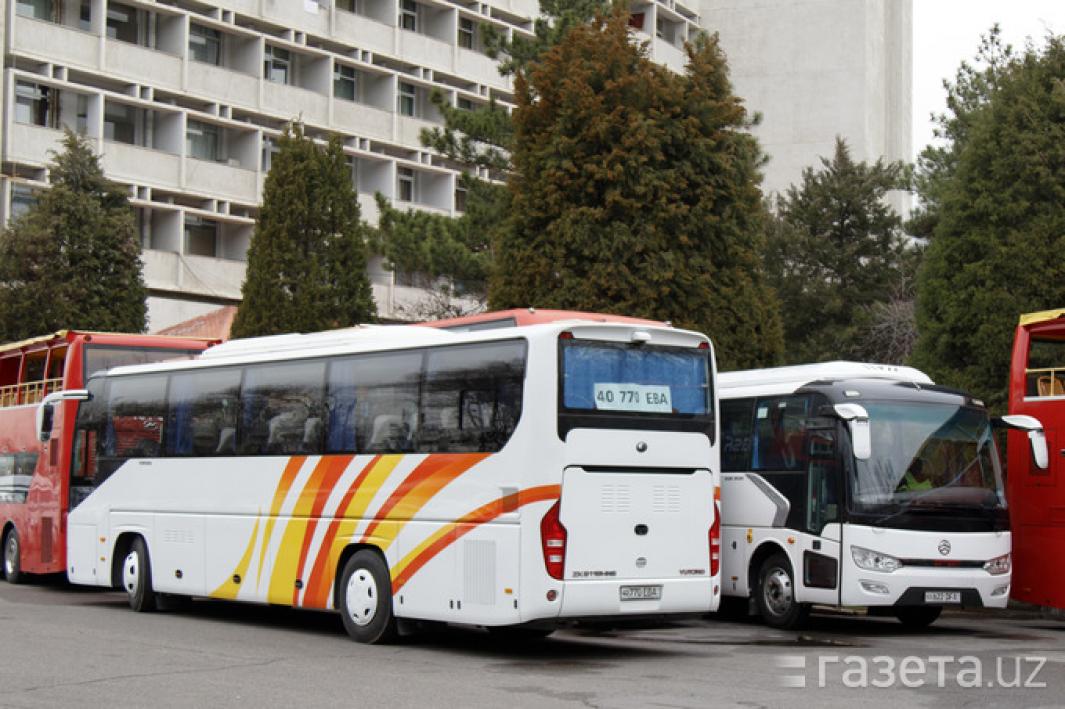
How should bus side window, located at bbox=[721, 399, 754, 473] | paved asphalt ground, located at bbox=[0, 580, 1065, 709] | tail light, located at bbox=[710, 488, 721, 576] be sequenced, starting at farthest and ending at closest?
bus side window, located at bbox=[721, 399, 754, 473] → tail light, located at bbox=[710, 488, 721, 576] → paved asphalt ground, located at bbox=[0, 580, 1065, 709]

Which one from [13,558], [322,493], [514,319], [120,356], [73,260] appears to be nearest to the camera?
[322,493]

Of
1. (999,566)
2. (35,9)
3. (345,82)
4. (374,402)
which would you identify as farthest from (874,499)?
(345,82)

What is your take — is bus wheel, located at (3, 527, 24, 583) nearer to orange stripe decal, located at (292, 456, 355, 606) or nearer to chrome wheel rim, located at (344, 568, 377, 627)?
orange stripe decal, located at (292, 456, 355, 606)

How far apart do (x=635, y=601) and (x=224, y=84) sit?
3574 centimetres

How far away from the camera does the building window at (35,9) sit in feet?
141

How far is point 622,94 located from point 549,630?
14.0 metres

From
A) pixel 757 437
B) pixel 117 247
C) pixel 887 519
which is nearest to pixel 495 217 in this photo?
pixel 117 247

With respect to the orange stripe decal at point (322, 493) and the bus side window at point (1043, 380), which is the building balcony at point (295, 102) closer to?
the bus side window at point (1043, 380)

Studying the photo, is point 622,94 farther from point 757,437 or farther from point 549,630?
point 549,630

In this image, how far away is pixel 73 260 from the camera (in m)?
35.5

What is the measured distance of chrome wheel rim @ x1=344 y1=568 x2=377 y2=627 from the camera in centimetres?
1577

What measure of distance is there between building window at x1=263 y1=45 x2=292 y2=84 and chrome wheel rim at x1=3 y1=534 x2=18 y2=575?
85.9 feet

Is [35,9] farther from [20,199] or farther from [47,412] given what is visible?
[47,412]

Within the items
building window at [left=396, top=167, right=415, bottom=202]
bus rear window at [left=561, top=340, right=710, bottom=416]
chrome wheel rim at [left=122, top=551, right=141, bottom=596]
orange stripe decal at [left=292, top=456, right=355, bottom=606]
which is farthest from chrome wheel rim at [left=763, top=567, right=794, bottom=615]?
building window at [left=396, top=167, right=415, bottom=202]
